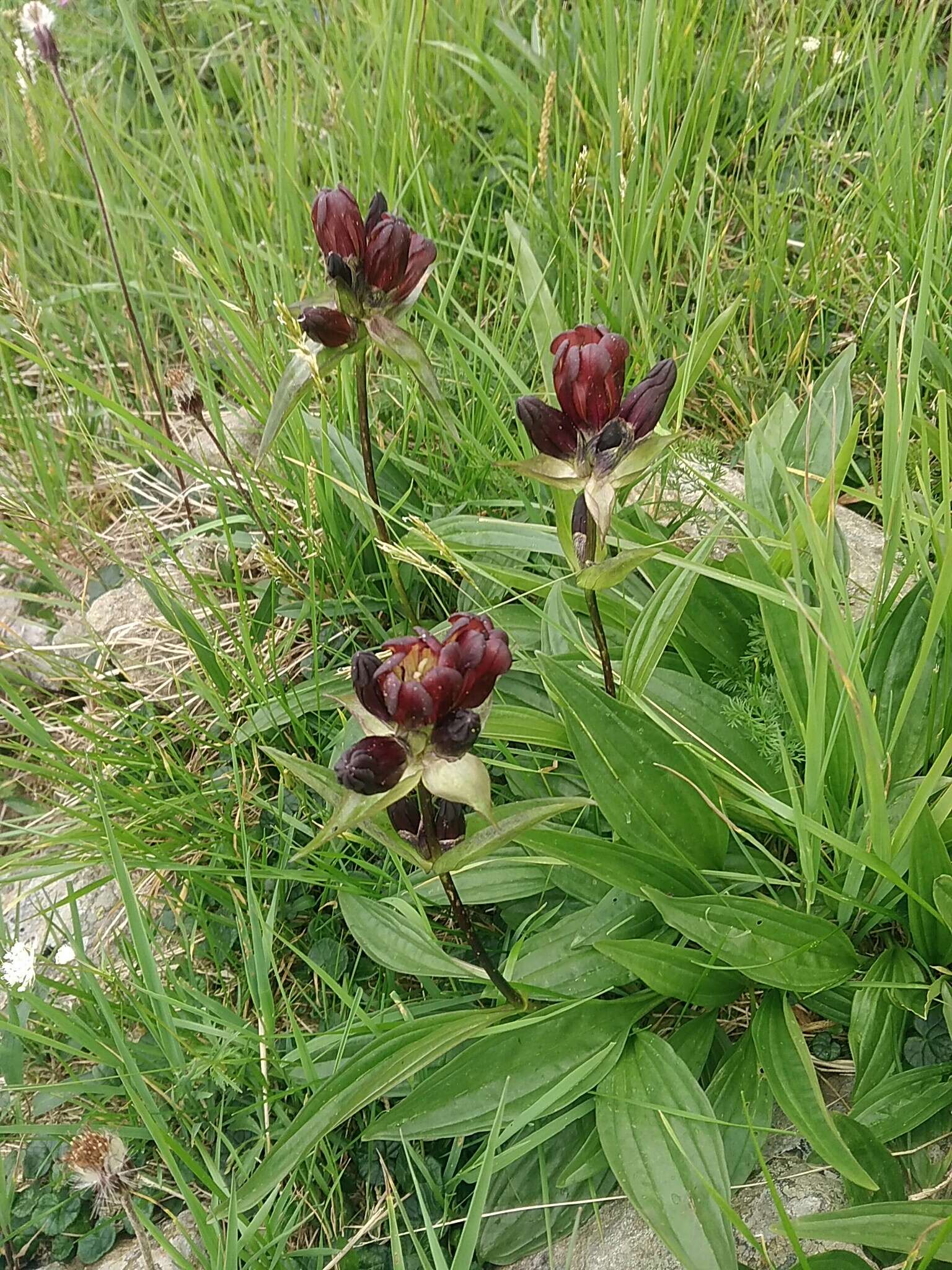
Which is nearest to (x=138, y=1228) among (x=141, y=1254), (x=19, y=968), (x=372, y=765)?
(x=141, y=1254)

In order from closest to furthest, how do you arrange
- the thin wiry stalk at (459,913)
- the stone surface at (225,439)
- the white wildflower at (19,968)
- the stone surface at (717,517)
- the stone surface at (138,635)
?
the thin wiry stalk at (459,913)
the white wildflower at (19,968)
the stone surface at (717,517)
the stone surface at (138,635)
the stone surface at (225,439)

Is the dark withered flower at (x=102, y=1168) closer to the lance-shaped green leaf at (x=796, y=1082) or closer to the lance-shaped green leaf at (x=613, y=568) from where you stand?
the lance-shaped green leaf at (x=796, y=1082)

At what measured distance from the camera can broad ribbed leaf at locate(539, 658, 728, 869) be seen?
61.9 inches

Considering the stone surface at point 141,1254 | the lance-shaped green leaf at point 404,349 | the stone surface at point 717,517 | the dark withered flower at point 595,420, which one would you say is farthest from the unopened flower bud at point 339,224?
the stone surface at point 141,1254

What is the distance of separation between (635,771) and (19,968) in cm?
118

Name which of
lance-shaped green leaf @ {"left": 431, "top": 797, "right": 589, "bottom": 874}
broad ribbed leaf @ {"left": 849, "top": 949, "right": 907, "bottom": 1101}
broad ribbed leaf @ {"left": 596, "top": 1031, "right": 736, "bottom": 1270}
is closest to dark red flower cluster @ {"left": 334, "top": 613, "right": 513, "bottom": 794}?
lance-shaped green leaf @ {"left": 431, "top": 797, "right": 589, "bottom": 874}

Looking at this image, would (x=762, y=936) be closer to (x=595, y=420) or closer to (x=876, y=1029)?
Result: (x=876, y=1029)

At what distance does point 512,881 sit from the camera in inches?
69.2

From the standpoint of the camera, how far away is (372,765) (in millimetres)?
1211

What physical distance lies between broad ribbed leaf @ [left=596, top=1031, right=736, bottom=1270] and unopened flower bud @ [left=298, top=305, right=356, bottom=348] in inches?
47.2

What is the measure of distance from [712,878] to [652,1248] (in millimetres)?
551

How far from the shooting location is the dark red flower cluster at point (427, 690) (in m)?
1.23

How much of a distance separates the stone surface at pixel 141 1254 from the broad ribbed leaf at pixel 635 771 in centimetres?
96

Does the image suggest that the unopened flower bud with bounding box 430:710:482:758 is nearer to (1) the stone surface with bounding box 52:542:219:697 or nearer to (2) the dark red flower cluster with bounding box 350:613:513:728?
(2) the dark red flower cluster with bounding box 350:613:513:728
